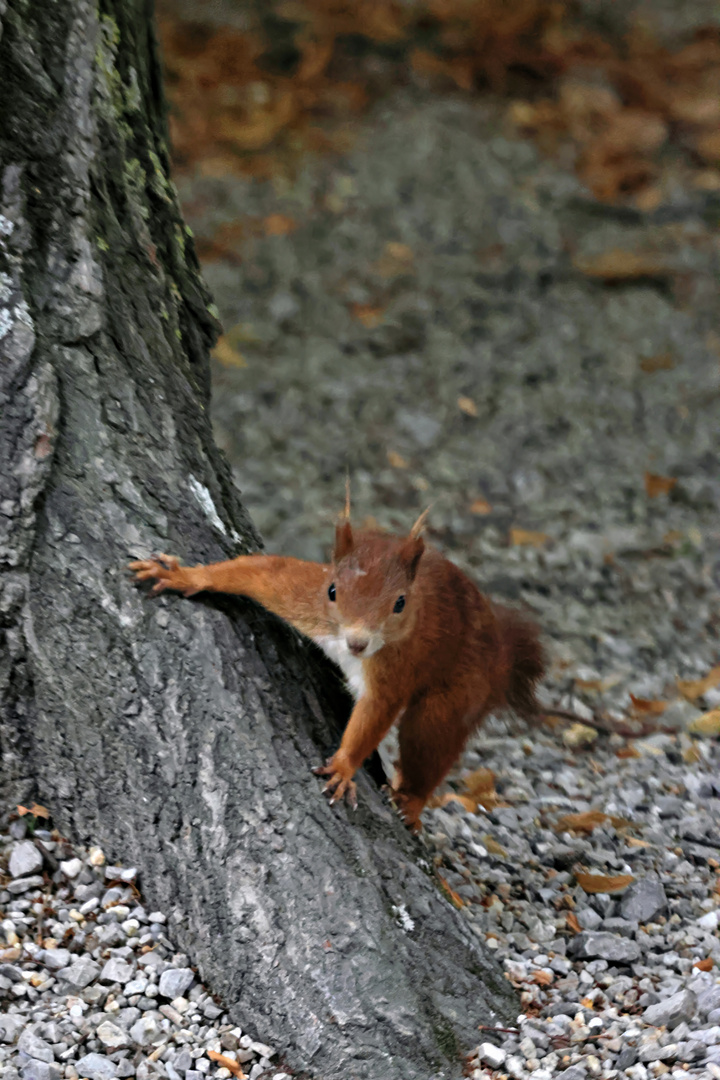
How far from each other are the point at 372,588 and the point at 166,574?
17.1 inches

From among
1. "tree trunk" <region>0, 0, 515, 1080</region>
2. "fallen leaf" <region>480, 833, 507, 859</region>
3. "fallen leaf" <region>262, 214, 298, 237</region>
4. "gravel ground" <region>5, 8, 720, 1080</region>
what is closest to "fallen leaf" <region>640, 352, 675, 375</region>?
"gravel ground" <region>5, 8, 720, 1080</region>

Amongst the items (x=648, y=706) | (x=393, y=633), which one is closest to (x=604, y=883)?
(x=393, y=633)

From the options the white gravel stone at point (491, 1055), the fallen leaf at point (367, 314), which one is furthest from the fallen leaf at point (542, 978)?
the fallen leaf at point (367, 314)

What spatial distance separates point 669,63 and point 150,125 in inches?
213

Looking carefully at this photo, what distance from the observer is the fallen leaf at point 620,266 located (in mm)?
5605

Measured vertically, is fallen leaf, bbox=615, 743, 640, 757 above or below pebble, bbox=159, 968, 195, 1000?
above

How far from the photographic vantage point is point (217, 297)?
201 inches

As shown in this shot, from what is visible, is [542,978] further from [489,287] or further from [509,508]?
[489,287]

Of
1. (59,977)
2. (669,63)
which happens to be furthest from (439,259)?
(59,977)

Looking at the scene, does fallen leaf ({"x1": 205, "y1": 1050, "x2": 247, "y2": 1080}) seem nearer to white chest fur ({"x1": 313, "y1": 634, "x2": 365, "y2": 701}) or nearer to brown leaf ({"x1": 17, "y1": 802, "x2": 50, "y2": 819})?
brown leaf ({"x1": 17, "y1": 802, "x2": 50, "y2": 819})

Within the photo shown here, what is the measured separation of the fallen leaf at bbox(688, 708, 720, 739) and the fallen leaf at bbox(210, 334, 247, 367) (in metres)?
2.50

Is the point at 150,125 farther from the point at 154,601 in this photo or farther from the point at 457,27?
the point at 457,27

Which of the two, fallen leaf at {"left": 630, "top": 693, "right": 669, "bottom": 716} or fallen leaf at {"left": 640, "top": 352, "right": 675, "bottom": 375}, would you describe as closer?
fallen leaf at {"left": 630, "top": 693, "right": 669, "bottom": 716}

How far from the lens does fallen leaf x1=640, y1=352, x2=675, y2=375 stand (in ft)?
17.1
